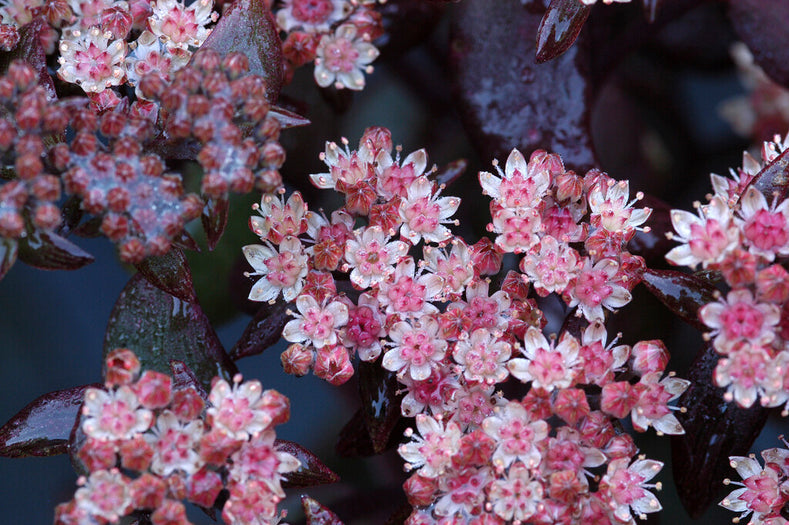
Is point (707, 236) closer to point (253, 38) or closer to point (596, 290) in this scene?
point (596, 290)

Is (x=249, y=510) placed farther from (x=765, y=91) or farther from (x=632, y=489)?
(x=765, y=91)

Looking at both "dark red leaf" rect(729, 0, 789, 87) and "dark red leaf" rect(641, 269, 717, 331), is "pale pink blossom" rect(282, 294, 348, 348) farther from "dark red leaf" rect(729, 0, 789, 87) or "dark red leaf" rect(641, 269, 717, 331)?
"dark red leaf" rect(729, 0, 789, 87)

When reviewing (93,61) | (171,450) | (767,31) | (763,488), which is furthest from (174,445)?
(767,31)

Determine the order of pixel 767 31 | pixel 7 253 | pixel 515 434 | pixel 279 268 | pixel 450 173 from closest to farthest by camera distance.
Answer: pixel 7 253
pixel 515 434
pixel 279 268
pixel 450 173
pixel 767 31

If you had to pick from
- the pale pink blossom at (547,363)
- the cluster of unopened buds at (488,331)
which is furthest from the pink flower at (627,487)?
the pale pink blossom at (547,363)

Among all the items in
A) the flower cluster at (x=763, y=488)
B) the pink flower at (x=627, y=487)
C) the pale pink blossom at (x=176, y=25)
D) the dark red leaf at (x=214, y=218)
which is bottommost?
the flower cluster at (x=763, y=488)

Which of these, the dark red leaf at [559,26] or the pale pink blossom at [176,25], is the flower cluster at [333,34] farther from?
the dark red leaf at [559,26]

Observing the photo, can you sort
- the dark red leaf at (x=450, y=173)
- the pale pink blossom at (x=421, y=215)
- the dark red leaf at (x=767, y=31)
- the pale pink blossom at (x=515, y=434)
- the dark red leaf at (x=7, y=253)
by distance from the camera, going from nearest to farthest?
the dark red leaf at (x=7, y=253)
the pale pink blossom at (x=515, y=434)
the pale pink blossom at (x=421, y=215)
the dark red leaf at (x=450, y=173)
the dark red leaf at (x=767, y=31)
